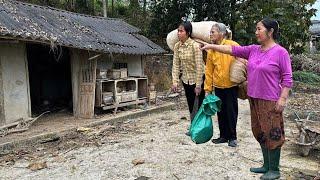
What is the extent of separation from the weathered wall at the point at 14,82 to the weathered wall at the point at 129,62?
2.88 metres

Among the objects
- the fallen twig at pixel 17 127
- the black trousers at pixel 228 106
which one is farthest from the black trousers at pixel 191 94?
the fallen twig at pixel 17 127

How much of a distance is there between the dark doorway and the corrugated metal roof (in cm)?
130

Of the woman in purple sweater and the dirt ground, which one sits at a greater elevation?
the woman in purple sweater

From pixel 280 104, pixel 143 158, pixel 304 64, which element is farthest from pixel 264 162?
pixel 304 64

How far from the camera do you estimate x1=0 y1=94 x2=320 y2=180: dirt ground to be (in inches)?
213

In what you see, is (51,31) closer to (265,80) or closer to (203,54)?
(203,54)

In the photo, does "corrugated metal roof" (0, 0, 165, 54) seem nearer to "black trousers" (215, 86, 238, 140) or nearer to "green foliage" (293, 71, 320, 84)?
"black trousers" (215, 86, 238, 140)

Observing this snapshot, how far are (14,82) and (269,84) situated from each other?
699 centimetres

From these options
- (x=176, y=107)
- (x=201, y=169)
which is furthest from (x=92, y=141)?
(x=176, y=107)

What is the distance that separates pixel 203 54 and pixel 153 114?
640cm

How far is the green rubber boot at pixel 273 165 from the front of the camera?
433cm

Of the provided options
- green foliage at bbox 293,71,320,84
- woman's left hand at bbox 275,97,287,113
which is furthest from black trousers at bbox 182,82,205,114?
green foliage at bbox 293,71,320,84

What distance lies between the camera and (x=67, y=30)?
1066 cm

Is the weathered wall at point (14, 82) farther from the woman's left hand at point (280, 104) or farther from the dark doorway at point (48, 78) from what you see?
the woman's left hand at point (280, 104)
